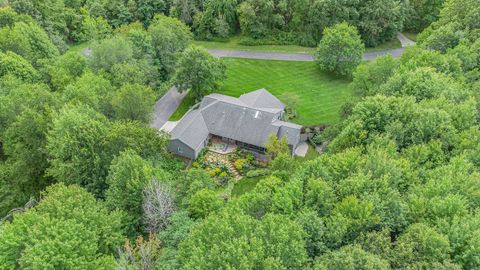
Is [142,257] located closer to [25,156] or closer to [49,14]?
[25,156]

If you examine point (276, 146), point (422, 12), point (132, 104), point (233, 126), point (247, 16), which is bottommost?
point (233, 126)

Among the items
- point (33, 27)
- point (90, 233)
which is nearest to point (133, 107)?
point (90, 233)

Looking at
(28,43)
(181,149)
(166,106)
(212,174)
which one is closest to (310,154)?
(212,174)

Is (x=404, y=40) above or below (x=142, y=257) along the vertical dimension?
below

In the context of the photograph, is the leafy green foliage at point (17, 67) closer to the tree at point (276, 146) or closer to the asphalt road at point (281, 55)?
the asphalt road at point (281, 55)

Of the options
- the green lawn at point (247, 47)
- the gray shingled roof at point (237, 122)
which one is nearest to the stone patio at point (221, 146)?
the gray shingled roof at point (237, 122)

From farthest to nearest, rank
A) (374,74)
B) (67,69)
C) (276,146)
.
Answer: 1. (67,69)
2. (374,74)
3. (276,146)

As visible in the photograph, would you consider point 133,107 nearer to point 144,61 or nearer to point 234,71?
point 144,61

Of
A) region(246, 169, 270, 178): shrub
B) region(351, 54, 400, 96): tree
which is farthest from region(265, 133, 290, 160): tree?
region(351, 54, 400, 96): tree
